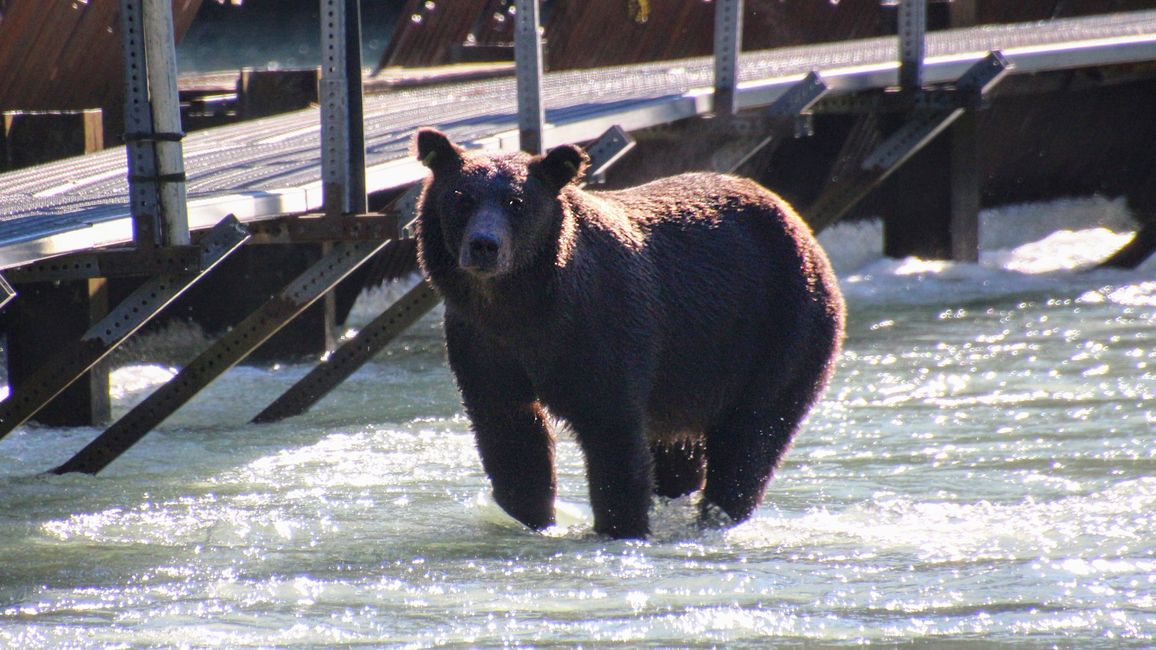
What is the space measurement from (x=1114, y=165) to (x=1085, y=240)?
190cm

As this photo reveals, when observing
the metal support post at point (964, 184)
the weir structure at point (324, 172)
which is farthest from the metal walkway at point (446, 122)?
the metal support post at point (964, 184)

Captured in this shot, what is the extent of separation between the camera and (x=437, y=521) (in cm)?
672

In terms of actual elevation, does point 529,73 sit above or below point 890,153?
above

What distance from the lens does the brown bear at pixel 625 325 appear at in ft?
18.5

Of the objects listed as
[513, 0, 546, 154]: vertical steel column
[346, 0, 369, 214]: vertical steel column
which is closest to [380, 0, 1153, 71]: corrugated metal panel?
[513, 0, 546, 154]: vertical steel column

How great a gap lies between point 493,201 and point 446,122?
15.2ft

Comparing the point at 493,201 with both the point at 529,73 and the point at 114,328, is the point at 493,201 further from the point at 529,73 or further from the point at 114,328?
the point at 529,73

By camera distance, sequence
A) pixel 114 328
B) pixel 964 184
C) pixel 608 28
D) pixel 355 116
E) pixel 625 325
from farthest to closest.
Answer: pixel 608 28 → pixel 964 184 → pixel 355 116 → pixel 114 328 → pixel 625 325

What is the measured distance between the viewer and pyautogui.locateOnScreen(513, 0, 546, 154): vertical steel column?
27.3ft

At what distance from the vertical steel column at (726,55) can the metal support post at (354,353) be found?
2.83 metres

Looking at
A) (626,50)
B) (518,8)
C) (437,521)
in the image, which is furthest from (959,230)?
(437,521)

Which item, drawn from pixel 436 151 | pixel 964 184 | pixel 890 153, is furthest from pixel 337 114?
pixel 964 184

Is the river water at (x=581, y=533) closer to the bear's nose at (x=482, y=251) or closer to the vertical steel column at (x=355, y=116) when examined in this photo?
the bear's nose at (x=482, y=251)

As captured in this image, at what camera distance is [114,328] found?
261 inches
